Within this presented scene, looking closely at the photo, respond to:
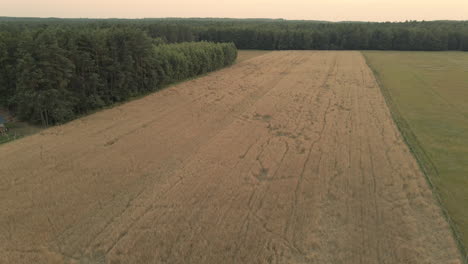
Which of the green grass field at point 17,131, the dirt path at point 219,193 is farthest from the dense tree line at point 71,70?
the dirt path at point 219,193

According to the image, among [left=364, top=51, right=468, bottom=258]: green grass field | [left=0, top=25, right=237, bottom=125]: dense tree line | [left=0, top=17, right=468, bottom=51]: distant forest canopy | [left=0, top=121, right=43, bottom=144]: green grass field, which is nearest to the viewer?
[left=364, top=51, right=468, bottom=258]: green grass field

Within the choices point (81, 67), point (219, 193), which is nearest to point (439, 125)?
point (219, 193)

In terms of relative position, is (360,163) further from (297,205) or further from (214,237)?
(214,237)

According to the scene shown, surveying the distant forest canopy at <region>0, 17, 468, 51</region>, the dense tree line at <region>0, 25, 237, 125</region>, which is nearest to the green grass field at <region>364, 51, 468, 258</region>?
the dense tree line at <region>0, 25, 237, 125</region>

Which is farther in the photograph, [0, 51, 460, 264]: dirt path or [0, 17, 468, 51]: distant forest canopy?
[0, 17, 468, 51]: distant forest canopy

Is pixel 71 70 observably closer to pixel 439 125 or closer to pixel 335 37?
pixel 439 125

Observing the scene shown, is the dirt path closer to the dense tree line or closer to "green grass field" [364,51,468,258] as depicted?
"green grass field" [364,51,468,258]

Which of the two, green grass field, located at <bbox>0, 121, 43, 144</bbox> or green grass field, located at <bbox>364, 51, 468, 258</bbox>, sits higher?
green grass field, located at <bbox>364, 51, 468, 258</bbox>

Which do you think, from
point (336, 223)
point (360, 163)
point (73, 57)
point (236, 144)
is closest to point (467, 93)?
point (360, 163)
